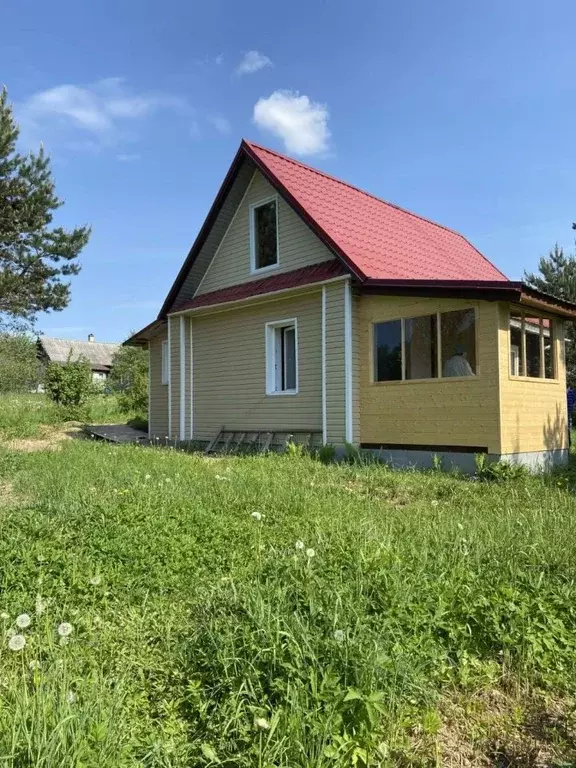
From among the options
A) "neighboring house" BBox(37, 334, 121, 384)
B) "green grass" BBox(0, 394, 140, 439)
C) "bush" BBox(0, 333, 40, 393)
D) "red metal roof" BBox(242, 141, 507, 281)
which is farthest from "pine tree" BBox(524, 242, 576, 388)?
"neighboring house" BBox(37, 334, 121, 384)

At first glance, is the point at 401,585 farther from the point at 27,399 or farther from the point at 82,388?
the point at 27,399

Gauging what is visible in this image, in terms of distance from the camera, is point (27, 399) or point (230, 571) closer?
point (230, 571)

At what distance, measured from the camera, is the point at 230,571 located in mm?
4102

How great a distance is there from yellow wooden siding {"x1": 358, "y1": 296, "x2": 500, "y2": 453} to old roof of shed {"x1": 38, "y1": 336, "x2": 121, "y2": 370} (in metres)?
51.7

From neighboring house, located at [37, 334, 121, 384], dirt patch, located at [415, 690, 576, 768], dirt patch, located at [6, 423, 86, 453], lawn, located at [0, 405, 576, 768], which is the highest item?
neighboring house, located at [37, 334, 121, 384]

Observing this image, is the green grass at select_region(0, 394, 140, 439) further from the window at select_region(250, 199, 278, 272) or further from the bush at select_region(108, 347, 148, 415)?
the window at select_region(250, 199, 278, 272)

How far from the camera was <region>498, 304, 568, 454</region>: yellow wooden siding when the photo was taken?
9531 millimetres

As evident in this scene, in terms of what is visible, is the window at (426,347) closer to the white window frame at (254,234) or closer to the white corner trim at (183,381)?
the white window frame at (254,234)

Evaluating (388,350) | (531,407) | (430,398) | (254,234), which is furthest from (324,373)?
(254,234)

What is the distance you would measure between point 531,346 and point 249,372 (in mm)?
6331

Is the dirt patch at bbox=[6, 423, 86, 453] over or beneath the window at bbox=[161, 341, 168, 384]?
beneath

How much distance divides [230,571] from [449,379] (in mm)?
6839

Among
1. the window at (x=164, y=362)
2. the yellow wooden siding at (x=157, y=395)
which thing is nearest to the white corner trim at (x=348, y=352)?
the yellow wooden siding at (x=157, y=395)

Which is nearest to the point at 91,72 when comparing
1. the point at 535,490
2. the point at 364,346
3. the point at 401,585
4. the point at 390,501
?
the point at 364,346
